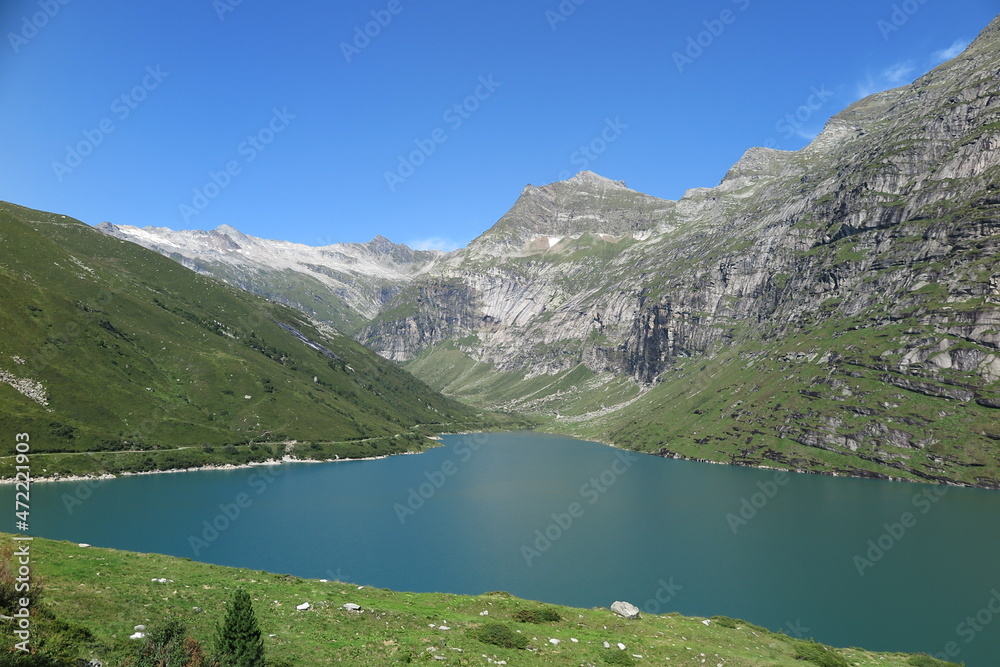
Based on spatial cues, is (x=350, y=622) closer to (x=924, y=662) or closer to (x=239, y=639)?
(x=239, y=639)

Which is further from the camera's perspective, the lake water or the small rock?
the lake water

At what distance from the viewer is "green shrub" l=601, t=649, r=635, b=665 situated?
33188mm

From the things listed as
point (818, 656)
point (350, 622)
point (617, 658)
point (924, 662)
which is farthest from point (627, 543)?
point (350, 622)

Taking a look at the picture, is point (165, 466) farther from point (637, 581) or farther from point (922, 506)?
point (922, 506)

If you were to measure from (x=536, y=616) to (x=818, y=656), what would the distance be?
2675cm

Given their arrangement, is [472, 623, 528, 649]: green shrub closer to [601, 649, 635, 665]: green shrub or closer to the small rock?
[601, 649, 635, 665]: green shrub

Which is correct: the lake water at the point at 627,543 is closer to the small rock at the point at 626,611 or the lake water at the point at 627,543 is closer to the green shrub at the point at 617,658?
the small rock at the point at 626,611

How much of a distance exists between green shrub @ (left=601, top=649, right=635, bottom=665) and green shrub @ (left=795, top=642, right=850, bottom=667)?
71.8 feet

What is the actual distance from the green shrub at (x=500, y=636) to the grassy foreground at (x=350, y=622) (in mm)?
450

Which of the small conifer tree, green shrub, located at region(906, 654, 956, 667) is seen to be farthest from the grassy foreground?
green shrub, located at region(906, 654, 956, 667)

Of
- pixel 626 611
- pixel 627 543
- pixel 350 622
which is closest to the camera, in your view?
pixel 350 622

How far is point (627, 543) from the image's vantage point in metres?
124

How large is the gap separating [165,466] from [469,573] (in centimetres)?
15622

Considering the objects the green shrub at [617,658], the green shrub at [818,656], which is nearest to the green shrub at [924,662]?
the green shrub at [818,656]
